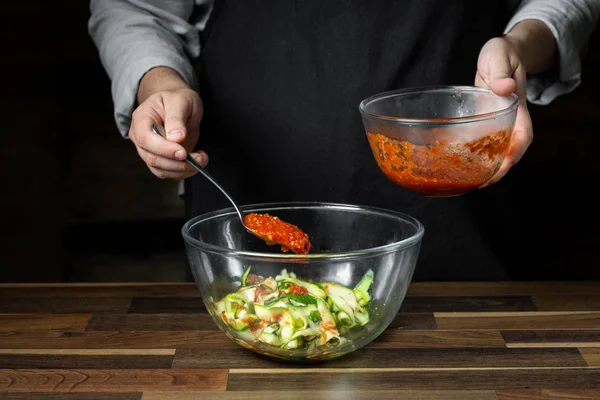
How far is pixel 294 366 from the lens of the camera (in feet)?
3.58

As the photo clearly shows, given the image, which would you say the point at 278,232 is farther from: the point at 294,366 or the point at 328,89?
the point at 328,89

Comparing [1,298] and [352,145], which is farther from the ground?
[352,145]

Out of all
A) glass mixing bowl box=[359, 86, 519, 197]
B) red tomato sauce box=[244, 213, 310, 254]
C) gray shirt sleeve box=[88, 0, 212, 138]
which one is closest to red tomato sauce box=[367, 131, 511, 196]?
glass mixing bowl box=[359, 86, 519, 197]

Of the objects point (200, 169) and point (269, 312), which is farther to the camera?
point (200, 169)

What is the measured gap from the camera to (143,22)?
61.5 inches

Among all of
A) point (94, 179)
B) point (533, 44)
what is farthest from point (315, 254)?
point (94, 179)

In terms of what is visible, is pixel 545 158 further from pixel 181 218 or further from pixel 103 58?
pixel 103 58

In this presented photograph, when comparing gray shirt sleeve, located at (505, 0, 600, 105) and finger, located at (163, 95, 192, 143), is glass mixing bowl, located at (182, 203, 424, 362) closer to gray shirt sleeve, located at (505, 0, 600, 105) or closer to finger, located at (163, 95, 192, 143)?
finger, located at (163, 95, 192, 143)

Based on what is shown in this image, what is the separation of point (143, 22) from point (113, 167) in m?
1.14

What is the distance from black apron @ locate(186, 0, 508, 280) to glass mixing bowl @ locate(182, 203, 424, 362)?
331 millimetres

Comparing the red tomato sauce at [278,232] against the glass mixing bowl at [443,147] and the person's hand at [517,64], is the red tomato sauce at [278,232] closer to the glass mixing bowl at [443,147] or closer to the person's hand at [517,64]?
the glass mixing bowl at [443,147]

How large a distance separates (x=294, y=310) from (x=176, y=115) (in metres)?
0.39

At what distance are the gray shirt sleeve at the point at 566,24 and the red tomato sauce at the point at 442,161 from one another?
0.46 metres

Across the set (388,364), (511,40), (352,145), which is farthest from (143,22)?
(388,364)
